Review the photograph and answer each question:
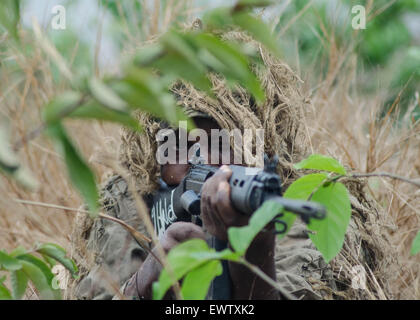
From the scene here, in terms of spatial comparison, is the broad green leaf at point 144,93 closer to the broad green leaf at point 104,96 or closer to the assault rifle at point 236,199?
the broad green leaf at point 104,96

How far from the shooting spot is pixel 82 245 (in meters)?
2.01

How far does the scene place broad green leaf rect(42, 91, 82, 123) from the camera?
66cm

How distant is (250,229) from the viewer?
34.9 inches

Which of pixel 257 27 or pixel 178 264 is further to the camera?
pixel 178 264

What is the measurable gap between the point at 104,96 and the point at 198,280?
391 millimetres

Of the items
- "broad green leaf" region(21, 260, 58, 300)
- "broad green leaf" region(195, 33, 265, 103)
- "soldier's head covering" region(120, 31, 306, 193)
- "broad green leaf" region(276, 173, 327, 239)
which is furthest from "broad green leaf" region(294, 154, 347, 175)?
"soldier's head covering" region(120, 31, 306, 193)

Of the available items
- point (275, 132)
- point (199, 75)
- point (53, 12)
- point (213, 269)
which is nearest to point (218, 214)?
point (213, 269)

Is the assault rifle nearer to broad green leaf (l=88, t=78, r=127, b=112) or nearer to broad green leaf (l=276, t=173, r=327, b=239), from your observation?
broad green leaf (l=276, t=173, r=327, b=239)

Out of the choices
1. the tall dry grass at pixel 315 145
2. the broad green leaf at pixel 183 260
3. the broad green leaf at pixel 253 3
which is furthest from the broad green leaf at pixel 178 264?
the tall dry grass at pixel 315 145

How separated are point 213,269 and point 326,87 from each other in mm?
2044

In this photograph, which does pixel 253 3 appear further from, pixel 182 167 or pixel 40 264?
pixel 182 167

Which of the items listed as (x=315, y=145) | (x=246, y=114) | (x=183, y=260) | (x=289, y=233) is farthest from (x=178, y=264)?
(x=315, y=145)

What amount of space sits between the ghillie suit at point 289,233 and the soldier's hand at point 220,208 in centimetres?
37

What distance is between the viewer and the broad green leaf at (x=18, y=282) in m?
1.08
